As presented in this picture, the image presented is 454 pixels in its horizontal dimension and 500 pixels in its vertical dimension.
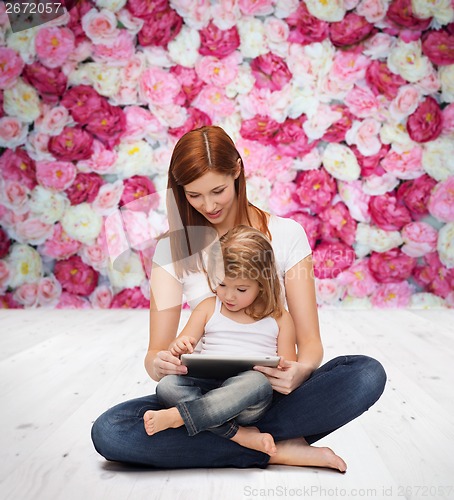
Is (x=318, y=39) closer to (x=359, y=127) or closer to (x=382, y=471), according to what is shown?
(x=359, y=127)

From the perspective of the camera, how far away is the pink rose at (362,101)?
446 centimetres

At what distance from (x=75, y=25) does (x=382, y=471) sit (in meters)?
3.70

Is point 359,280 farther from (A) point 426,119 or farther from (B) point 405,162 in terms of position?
(A) point 426,119

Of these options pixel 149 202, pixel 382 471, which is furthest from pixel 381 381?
pixel 149 202

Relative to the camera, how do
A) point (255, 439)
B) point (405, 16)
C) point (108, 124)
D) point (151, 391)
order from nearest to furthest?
point (255, 439) → point (151, 391) → point (405, 16) → point (108, 124)

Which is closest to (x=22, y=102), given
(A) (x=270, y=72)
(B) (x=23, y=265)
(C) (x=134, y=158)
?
(C) (x=134, y=158)

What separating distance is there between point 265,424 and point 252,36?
10.8ft

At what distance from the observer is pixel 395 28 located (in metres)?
4.45

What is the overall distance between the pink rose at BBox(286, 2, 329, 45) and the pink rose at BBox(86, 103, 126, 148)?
3.96 ft

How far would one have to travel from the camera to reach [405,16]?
441 centimetres

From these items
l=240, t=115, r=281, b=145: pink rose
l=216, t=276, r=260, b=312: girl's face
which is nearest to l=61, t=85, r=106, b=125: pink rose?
l=240, t=115, r=281, b=145: pink rose

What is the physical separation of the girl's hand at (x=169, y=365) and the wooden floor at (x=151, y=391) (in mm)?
258

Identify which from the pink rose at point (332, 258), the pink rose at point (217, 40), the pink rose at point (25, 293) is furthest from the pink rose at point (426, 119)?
the pink rose at point (25, 293)

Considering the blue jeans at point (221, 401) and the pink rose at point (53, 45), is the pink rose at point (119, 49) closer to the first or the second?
the pink rose at point (53, 45)
